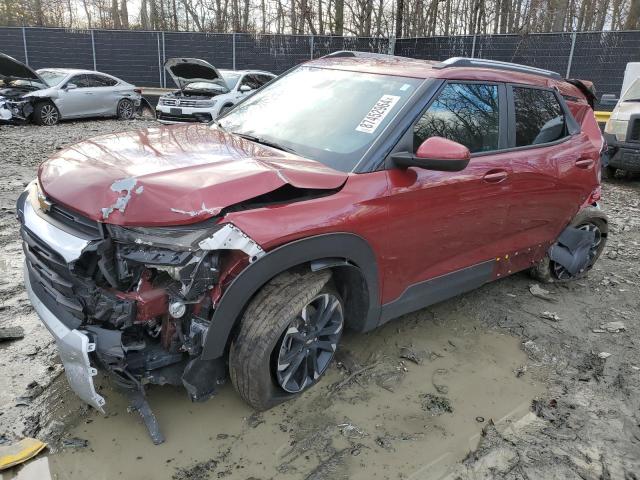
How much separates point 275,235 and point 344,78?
1.58 meters

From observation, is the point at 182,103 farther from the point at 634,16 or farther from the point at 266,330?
the point at 634,16

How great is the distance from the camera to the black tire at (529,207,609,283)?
→ 4.54 metres

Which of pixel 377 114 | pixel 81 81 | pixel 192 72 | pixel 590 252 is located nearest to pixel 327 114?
pixel 377 114

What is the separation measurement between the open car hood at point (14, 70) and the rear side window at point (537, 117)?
38.4 ft

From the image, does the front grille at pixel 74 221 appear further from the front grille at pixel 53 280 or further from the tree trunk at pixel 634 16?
the tree trunk at pixel 634 16

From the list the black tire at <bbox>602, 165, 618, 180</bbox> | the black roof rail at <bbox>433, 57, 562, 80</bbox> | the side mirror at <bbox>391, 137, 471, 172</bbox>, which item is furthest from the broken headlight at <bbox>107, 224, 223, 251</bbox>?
the black tire at <bbox>602, 165, 618, 180</bbox>

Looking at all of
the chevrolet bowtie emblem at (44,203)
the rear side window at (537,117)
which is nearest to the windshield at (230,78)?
the rear side window at (537,117)

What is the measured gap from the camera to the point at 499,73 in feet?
12.0

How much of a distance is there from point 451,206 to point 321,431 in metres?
1.53

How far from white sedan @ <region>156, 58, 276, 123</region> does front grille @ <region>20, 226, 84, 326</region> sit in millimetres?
10117

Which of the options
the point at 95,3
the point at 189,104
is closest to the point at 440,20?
the point at 189,104

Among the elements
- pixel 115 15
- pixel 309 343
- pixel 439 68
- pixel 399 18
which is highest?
pixel 115 15

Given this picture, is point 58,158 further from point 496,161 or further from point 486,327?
point 486,327

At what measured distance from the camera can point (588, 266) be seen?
16.1ft
